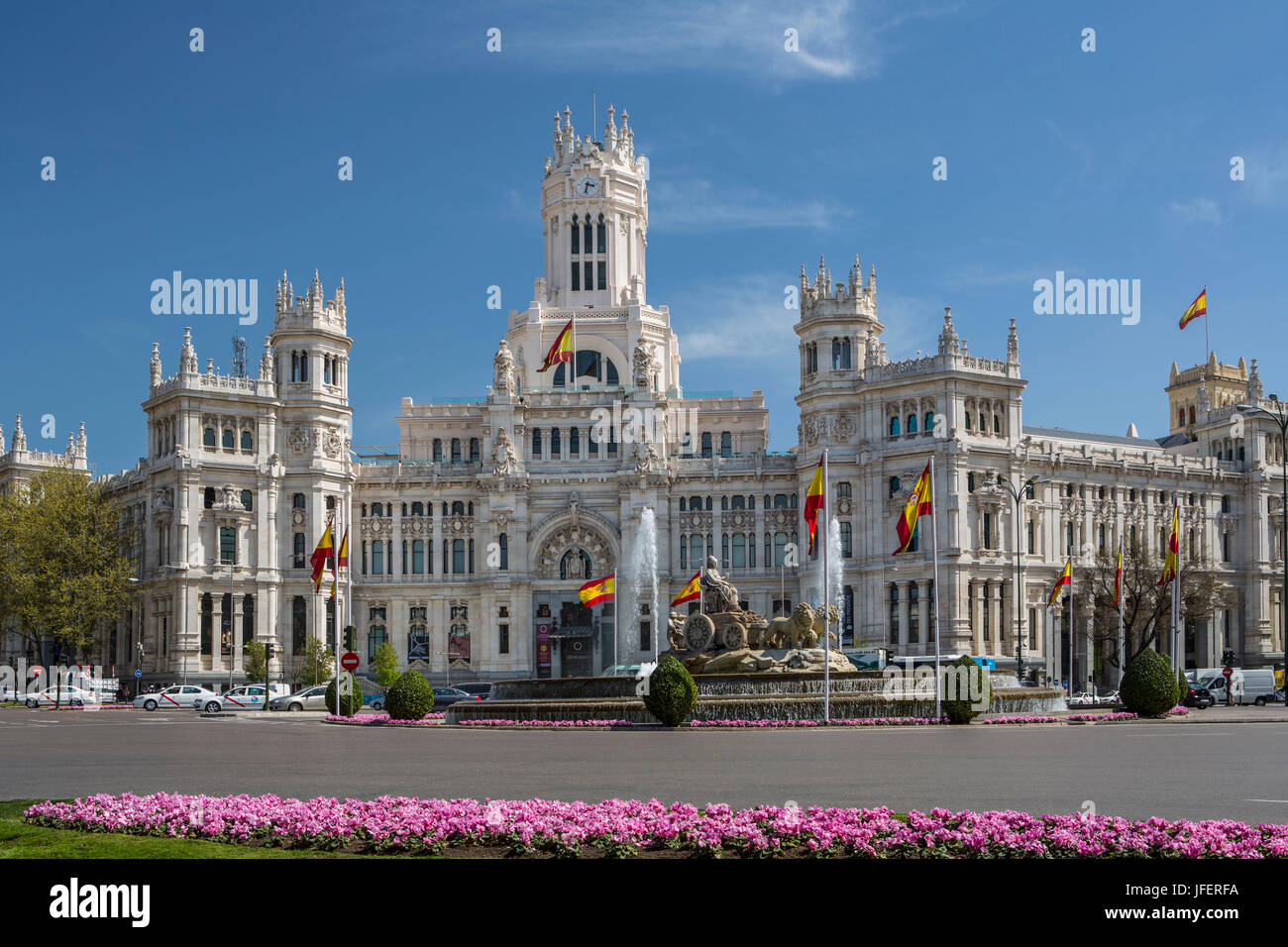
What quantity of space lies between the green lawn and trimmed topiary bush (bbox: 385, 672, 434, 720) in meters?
38.4

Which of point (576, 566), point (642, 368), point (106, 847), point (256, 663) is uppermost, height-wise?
point (642, 368)

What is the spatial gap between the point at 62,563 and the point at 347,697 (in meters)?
48.5

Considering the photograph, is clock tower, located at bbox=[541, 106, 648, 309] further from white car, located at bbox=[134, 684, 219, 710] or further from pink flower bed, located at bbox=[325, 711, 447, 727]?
pink flower bed, located at bbox=[325, 711, 447, 727]

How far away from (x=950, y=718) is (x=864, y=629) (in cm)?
5265

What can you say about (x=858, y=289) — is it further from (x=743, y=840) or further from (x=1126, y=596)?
(x=743, y=840)

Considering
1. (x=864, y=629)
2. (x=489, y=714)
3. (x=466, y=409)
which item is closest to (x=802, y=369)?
(x=864, y=629)

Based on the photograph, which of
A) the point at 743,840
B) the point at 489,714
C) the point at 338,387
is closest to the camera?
the point at 743,840

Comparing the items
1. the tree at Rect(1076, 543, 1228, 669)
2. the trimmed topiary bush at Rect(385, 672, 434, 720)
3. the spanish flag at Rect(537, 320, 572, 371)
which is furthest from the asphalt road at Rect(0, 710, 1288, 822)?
the tree at Rect(1076, 543, 1228, 669)

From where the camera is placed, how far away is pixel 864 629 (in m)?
99.4

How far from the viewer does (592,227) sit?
12325 cm

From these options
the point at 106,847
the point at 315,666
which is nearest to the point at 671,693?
the point at 106,847

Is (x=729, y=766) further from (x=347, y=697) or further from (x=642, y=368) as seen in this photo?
(x=642, y=368)

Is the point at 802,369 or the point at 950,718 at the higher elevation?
the point at 802,369

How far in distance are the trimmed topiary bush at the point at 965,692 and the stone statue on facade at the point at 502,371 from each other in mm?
63196
